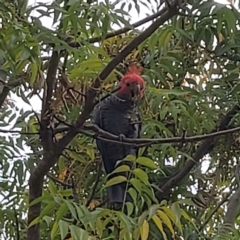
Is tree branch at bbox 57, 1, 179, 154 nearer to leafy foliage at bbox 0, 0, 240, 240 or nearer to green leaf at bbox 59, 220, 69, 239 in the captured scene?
leafy foliage at bbox 0, 0, 240, 240

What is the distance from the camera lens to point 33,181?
140 centimetres

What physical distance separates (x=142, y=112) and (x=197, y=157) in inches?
8.5

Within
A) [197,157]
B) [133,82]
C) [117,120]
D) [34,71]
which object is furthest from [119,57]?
[117,120]

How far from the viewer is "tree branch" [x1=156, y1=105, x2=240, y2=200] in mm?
1667

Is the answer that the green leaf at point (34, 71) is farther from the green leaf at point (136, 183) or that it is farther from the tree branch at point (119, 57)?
the green leaf at point (136, 183)

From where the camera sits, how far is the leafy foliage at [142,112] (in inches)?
46.9

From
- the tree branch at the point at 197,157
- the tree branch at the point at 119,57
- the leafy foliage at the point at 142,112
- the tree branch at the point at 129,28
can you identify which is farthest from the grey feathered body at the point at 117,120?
the tree branch at the point at 119,57

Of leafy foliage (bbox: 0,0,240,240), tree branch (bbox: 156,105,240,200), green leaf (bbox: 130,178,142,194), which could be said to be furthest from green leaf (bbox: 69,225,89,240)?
tree branch (bbox: 156,105,240,200)

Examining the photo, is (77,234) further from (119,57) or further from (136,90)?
(136,90)

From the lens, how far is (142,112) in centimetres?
171

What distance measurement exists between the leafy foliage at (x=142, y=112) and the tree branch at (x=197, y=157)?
0.02m

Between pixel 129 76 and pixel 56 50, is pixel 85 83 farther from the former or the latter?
pixel 129 76

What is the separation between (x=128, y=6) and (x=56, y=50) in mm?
330

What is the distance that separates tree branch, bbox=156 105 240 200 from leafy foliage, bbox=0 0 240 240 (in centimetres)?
2
